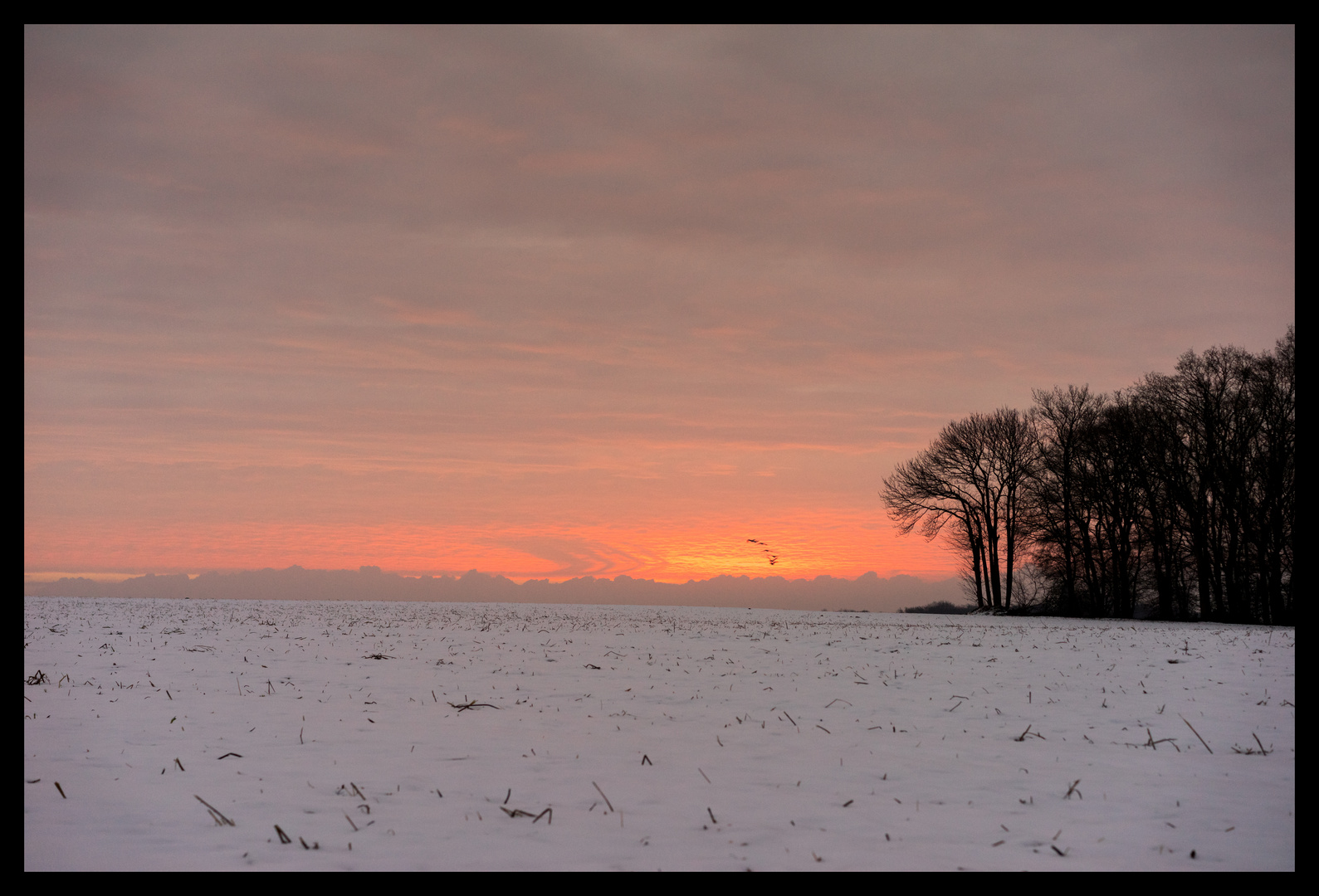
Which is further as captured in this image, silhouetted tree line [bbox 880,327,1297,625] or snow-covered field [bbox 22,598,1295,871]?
silhouetted tree line [bbox 880,327,1297,625]

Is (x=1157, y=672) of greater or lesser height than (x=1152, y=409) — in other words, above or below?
below

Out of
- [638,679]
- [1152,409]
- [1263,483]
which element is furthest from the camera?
[1152,409]

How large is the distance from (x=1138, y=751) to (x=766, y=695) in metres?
4.88

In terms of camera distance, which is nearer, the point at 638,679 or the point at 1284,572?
the point at 638,679

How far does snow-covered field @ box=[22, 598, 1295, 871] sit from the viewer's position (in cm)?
564

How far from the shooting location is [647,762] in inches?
312

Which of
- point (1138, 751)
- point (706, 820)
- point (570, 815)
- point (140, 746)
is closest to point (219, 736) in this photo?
point (140, 746)

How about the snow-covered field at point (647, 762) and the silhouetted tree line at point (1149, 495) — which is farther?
the silhouetted tree line at point (1149, 495)

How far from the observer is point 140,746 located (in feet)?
27.1

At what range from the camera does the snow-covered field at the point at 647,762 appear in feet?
18.5

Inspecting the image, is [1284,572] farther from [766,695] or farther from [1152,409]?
[766,695]

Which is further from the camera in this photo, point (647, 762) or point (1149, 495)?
point (1149, 495)
